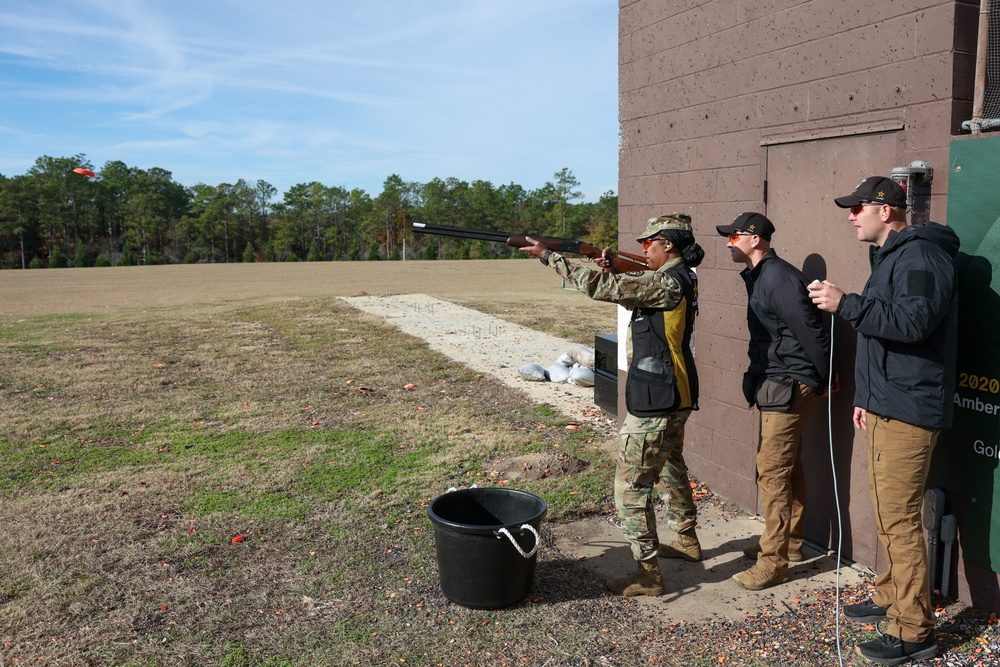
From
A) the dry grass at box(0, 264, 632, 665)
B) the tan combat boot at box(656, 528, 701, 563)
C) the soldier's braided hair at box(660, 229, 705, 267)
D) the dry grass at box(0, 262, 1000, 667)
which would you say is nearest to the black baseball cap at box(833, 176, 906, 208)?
the soldier's braided hair at box(660, 229, 705, 267)

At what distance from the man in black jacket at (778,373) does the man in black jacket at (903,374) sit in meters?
0.65

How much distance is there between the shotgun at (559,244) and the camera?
4.67 meters

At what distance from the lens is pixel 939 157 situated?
13.4ft

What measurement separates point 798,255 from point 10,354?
14.7 metres

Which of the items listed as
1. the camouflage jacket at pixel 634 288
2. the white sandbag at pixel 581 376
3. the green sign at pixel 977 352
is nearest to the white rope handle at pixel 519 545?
the camouflage jacket at pixel 634 288

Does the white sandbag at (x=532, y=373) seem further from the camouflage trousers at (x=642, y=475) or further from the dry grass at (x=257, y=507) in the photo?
the camouflage trousers at (x=642, y=475)

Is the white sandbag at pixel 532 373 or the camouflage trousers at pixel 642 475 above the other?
the camouflage trousers at pixel 642 475

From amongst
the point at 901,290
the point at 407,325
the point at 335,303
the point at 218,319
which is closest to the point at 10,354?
the point at 218,319

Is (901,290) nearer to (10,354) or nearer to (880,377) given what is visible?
(880,377)

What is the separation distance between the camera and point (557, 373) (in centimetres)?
1159

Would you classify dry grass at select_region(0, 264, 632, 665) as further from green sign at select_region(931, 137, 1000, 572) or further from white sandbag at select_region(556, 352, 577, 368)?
green sign at select_region(931, 137, 1000, 572)

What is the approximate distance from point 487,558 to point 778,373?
81.0 inches

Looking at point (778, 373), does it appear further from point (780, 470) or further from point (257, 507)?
point (257, 507)

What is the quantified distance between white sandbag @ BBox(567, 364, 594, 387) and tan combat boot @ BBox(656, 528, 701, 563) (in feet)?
19.7
